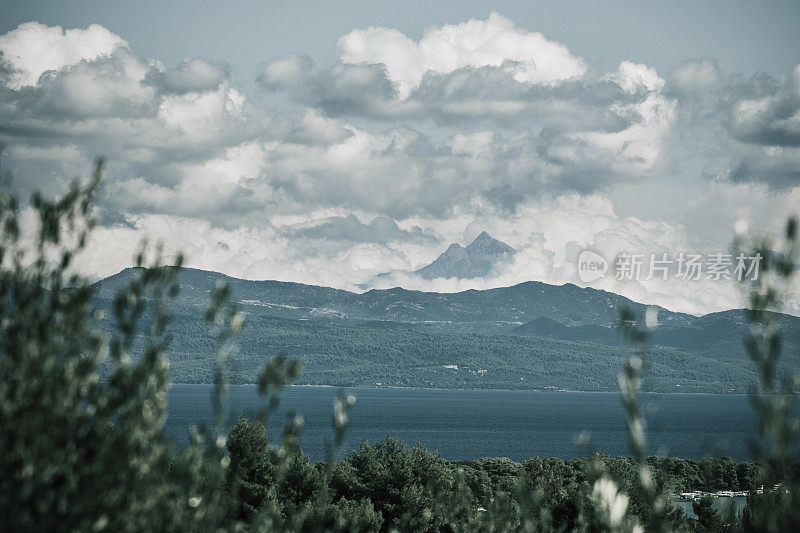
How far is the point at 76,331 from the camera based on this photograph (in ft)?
36.0

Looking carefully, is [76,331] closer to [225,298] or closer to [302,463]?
[225,298]

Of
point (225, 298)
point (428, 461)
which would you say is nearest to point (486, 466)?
point (428, 461)

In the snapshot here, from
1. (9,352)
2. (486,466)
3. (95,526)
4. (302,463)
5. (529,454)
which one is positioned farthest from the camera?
(529,454)

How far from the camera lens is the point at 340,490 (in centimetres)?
6469

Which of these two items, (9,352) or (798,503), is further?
(9,352)

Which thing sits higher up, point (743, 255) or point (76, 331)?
point (743, 255)

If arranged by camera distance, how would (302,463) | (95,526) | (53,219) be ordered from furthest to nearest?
(302,463), (53,219), (95,526)

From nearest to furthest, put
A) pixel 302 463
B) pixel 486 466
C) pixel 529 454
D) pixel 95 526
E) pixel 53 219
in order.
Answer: pixel 95 526, pixel 53 219, pixel 302 463, pixel 486 466, pixel 529 454

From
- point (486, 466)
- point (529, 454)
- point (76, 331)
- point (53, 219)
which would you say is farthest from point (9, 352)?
point (529, 454)

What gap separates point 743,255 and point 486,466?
367ft

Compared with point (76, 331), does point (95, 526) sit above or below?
below

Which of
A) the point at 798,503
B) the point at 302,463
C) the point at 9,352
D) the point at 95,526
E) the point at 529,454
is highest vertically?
the point at 9,352

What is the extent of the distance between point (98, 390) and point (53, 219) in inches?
101

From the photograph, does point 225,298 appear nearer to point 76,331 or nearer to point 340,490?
point 76,331
